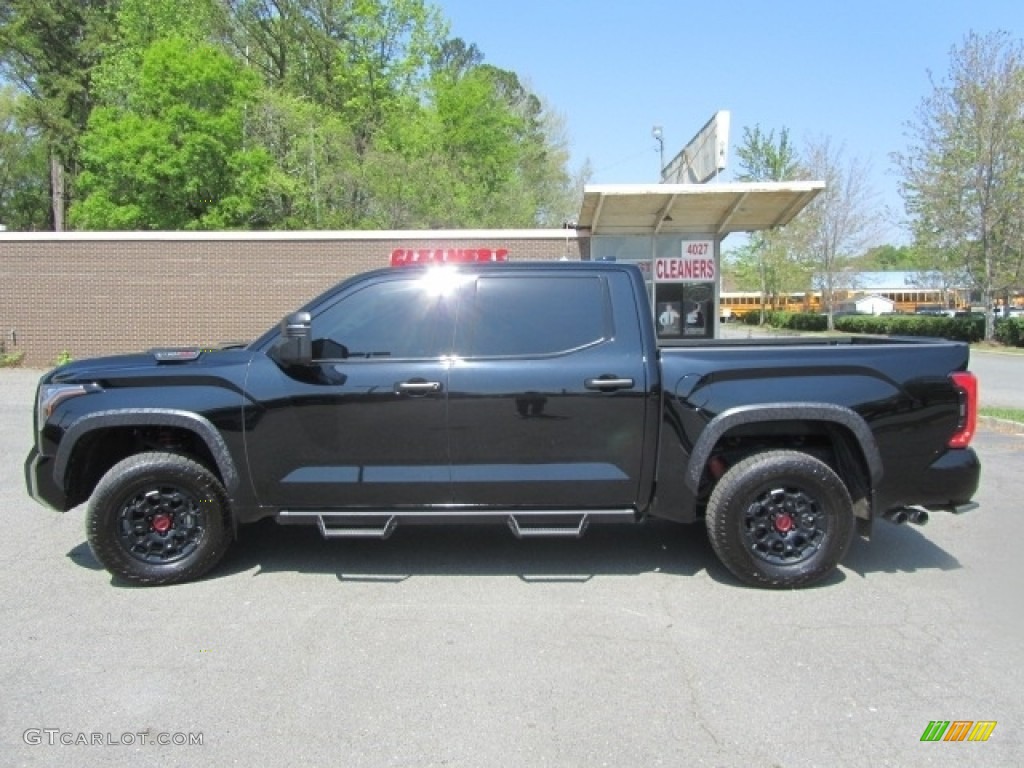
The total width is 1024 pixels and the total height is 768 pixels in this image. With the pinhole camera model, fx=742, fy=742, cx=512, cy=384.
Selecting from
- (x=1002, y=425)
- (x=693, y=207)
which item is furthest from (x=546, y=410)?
(x=693, y=207)

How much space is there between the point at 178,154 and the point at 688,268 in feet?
53.4

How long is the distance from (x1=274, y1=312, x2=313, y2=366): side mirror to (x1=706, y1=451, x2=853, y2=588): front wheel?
2.55 metres

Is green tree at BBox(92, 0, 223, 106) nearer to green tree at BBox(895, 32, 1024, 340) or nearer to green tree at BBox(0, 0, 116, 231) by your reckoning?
green tree at BBox(0, 0, 116, 231)

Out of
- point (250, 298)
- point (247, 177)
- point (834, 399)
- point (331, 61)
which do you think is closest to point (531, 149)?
point (331, 61)

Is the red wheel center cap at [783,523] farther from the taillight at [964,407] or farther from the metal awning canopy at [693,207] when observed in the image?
the metal awning canopy at [693,207]

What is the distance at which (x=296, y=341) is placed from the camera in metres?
4.23

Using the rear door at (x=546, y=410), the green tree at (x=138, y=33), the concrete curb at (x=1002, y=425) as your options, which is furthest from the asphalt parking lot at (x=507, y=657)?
the green tree at (x=138, y=33)

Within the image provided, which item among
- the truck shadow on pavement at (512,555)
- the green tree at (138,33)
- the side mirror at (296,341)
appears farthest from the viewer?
the green tree at (138,33)

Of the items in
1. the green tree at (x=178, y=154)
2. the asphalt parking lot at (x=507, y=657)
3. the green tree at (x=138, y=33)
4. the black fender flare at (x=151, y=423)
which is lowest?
the asphalt parking lot at (x=507, y=657)

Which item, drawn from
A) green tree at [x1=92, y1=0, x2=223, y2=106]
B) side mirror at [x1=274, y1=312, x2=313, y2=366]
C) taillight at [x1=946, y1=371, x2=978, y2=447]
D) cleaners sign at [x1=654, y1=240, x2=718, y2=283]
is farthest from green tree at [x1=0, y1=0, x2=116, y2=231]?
taillight at [x1=946, y1=371, x2=978, y2=447]

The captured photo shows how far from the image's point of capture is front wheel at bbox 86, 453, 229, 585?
4422 mm

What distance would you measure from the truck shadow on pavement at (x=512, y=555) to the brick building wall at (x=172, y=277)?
12429mm

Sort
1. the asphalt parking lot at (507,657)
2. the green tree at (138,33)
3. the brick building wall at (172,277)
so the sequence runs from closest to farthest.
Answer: the asphalt parking lot at (507,657)
the brick building wall at (172,277)
the green tree at (138,33)

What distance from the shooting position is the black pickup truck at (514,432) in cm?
436
